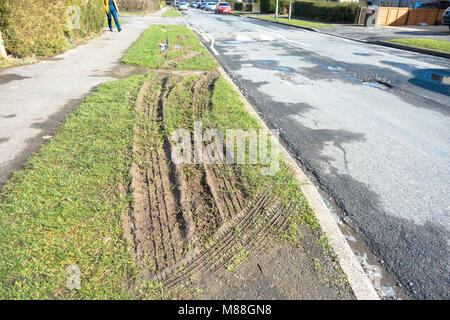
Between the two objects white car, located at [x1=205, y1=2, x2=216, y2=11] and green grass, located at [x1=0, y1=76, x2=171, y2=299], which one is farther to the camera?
white car, located at [x1=205, y1=2, x2=216, y2=11]

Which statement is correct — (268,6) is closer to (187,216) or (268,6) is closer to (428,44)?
(428,44)

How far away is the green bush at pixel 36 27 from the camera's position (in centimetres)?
861

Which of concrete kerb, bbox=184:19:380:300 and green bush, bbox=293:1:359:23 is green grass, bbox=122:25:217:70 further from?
green bush, bbox=293:1:359:23

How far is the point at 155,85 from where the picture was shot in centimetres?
705

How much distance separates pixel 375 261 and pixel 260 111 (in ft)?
12.8

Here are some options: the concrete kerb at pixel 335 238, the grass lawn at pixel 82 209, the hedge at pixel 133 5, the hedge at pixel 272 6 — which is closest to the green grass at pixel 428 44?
the grass lawn at pixel 82 209

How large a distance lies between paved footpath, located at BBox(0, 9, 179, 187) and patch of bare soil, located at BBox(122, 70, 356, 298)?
1.62 metres

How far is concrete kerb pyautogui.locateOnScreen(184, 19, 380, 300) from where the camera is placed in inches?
87.9

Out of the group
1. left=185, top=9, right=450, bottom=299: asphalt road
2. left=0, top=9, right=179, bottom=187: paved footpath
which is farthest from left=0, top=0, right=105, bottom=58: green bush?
left=185, top=9, right=450, bottom=299: asphalt road

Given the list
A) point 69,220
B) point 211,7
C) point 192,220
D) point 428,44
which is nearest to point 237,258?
point 192,220

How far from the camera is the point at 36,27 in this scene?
9406 millimetres

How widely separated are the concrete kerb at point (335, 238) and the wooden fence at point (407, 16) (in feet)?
94.1
